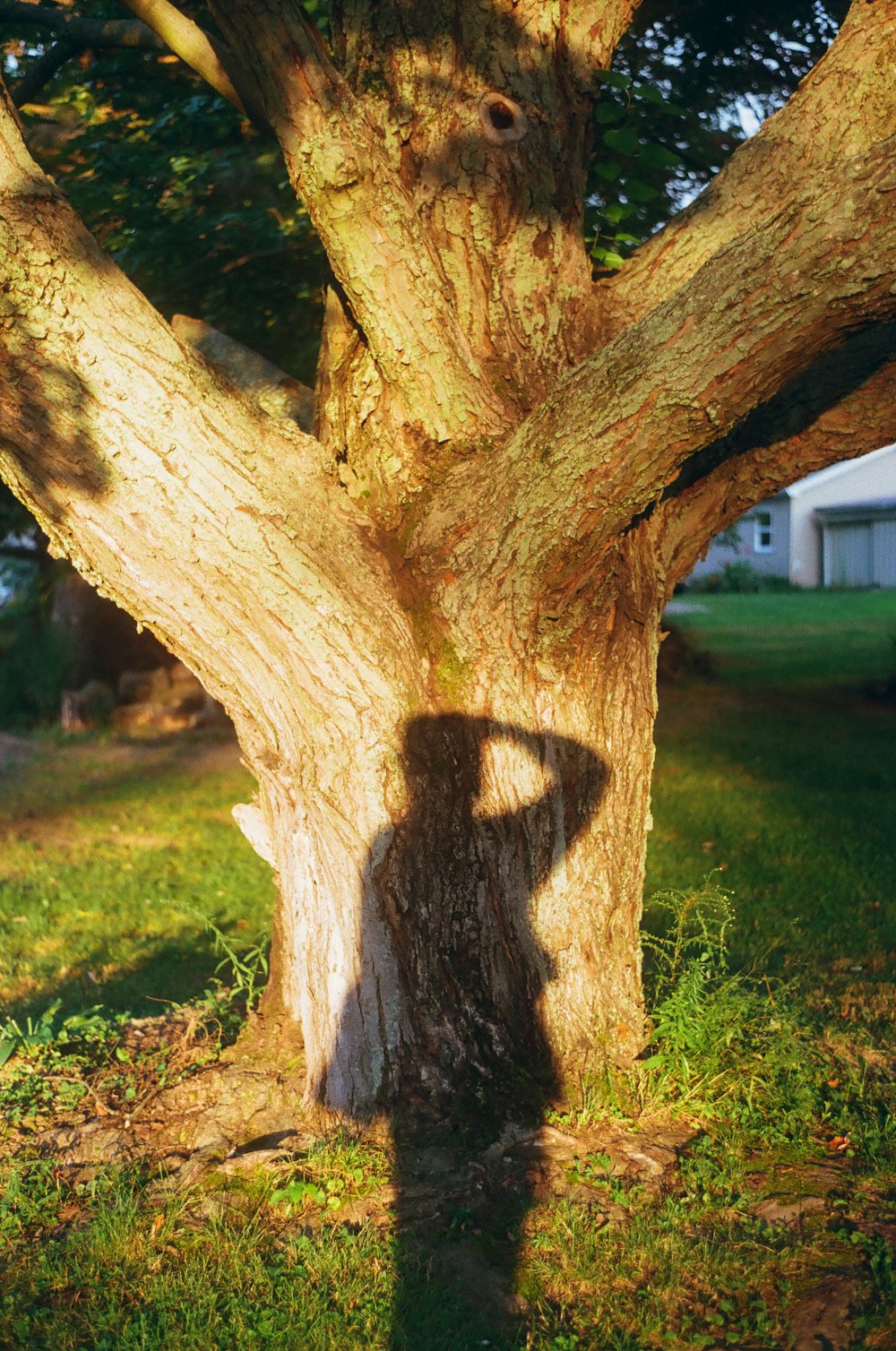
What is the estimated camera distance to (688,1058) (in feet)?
13.4

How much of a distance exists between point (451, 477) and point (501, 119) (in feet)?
4.07

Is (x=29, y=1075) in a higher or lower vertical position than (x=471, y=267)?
lower

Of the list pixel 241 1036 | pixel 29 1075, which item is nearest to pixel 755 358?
pixel 241 1036

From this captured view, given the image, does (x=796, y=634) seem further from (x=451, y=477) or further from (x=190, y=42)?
(x=190, y=42)

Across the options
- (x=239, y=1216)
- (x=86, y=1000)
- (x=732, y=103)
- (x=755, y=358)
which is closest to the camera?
(x=755, y=358)

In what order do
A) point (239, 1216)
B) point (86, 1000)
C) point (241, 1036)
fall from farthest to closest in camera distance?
point (86, 1000) < point (241, 1036) < point (239, 1216)

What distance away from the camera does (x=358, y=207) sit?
3.52 m

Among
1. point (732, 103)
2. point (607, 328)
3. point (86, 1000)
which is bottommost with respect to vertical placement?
point (86, 1000)

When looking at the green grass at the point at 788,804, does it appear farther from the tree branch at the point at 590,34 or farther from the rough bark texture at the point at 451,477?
the tree branch at the point at 590,34

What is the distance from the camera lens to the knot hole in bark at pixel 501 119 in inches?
155

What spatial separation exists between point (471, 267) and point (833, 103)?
122 centimetres

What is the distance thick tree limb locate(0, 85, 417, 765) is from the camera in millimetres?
3299

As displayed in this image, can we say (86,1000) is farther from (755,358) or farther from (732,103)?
(732,103)

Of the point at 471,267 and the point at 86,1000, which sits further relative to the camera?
the point at 86,1000
